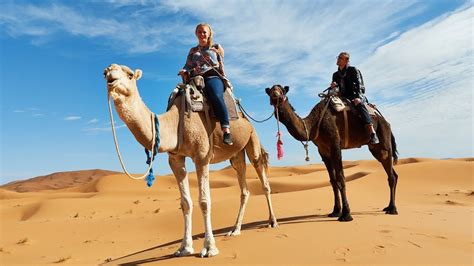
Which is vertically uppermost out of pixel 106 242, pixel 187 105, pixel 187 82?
pixel 187 82

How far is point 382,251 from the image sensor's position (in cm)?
482

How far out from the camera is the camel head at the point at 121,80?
4.05 meters

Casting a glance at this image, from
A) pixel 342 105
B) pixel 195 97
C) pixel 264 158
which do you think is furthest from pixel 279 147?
pixel 195 97

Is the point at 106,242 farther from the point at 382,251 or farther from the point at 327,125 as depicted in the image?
the point at 382,251

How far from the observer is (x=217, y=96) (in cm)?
547

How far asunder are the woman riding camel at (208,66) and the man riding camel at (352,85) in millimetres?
3391

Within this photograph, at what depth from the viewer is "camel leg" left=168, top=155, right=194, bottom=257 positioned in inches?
204

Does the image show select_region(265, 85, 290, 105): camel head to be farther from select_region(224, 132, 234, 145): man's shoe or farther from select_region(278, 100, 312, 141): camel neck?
select_region(224, 132, 234, 145): man's shoe

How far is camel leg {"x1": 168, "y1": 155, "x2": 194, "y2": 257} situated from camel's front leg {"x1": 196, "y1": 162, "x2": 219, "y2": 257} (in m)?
0.26

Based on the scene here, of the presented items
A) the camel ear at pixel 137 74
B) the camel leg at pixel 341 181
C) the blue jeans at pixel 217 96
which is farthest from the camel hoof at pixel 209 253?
the camel leg at pixel 341 181

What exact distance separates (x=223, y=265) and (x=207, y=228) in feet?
2.01

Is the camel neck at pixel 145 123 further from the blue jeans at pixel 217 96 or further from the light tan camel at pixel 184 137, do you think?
the blue jeans at pixel 217 96

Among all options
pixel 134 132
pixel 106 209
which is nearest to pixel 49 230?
pixel 106 209

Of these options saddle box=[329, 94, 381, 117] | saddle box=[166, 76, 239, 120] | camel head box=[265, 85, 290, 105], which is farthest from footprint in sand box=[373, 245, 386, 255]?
saddle box=[329, 94, 381, 117]
